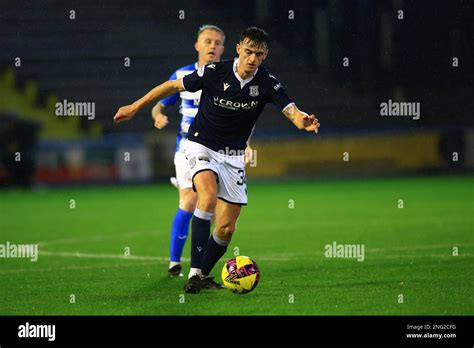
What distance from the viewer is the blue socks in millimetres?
8320

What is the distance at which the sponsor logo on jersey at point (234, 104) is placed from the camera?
718 cm

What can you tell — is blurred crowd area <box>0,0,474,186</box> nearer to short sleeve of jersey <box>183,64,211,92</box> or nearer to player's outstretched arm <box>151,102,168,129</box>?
player's outstretched arm <box>151,102,168,129</box>

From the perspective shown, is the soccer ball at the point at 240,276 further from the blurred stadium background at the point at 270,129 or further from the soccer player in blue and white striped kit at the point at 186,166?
the blurred stadium background at the point at 270,129

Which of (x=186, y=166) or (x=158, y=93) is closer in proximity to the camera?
(x=158, y=93)

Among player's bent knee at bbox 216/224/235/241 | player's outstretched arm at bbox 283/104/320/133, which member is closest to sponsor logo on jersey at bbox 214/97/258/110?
player's outstretched arm at bbox 283/104/320/133

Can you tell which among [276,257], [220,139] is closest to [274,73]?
[276,257]

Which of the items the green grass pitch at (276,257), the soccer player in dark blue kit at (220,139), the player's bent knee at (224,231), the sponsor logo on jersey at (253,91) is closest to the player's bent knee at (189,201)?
the green grass pitch at (276,257)

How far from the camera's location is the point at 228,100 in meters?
7.17

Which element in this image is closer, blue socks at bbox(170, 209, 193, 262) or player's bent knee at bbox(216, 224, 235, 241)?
player's bent knee at bbox(216, 224, 235, 241)

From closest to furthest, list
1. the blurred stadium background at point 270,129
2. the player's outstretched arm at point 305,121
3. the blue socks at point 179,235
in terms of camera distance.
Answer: the player's outstretched arm at point 305,121
the blue socks at point 179,235
the blurred stadium background at point 270,129

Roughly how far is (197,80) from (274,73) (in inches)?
780

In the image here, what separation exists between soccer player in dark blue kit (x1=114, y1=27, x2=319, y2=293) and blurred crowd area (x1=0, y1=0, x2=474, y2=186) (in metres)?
16.9

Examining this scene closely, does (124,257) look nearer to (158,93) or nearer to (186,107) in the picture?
A: (186,107)

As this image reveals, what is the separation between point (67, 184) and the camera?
24.9 meters
